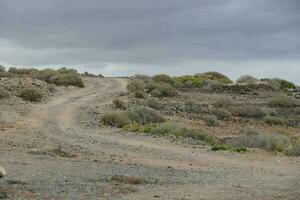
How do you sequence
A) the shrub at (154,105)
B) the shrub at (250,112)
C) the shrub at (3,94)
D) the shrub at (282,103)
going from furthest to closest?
1. the shrub at (282,103)
2. the shrub at (250,112)
3. the shrub at (154,105)
4. the shrub at (3,94)

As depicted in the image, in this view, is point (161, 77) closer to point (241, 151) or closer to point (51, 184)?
point (241, 151)

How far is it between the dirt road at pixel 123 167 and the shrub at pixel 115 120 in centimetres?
190

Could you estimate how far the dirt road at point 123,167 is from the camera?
1459 cm

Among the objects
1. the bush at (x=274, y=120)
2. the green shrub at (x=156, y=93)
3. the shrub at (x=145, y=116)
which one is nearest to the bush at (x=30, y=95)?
the shrub at (x=145, y=116)

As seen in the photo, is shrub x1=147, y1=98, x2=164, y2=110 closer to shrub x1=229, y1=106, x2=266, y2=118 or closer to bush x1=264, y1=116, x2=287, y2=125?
shrub x1=229, y1=106, x2=266, y2=118

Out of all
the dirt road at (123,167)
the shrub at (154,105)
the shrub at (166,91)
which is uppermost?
the shrub at (166,91)

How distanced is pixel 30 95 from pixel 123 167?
26447 mm

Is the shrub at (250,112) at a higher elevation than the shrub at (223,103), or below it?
below

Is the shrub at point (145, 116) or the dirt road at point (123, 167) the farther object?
the shrub at point (145, 116)

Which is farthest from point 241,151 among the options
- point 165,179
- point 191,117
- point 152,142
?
point 191,117

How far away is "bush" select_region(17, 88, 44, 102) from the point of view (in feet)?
145

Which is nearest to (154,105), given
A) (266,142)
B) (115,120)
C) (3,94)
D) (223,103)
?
(223,103)

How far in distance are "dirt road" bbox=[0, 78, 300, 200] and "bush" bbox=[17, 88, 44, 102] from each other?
11.7 meters

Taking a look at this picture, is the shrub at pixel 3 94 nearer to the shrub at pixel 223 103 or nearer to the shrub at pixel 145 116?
the shrub at pixel 145 116
